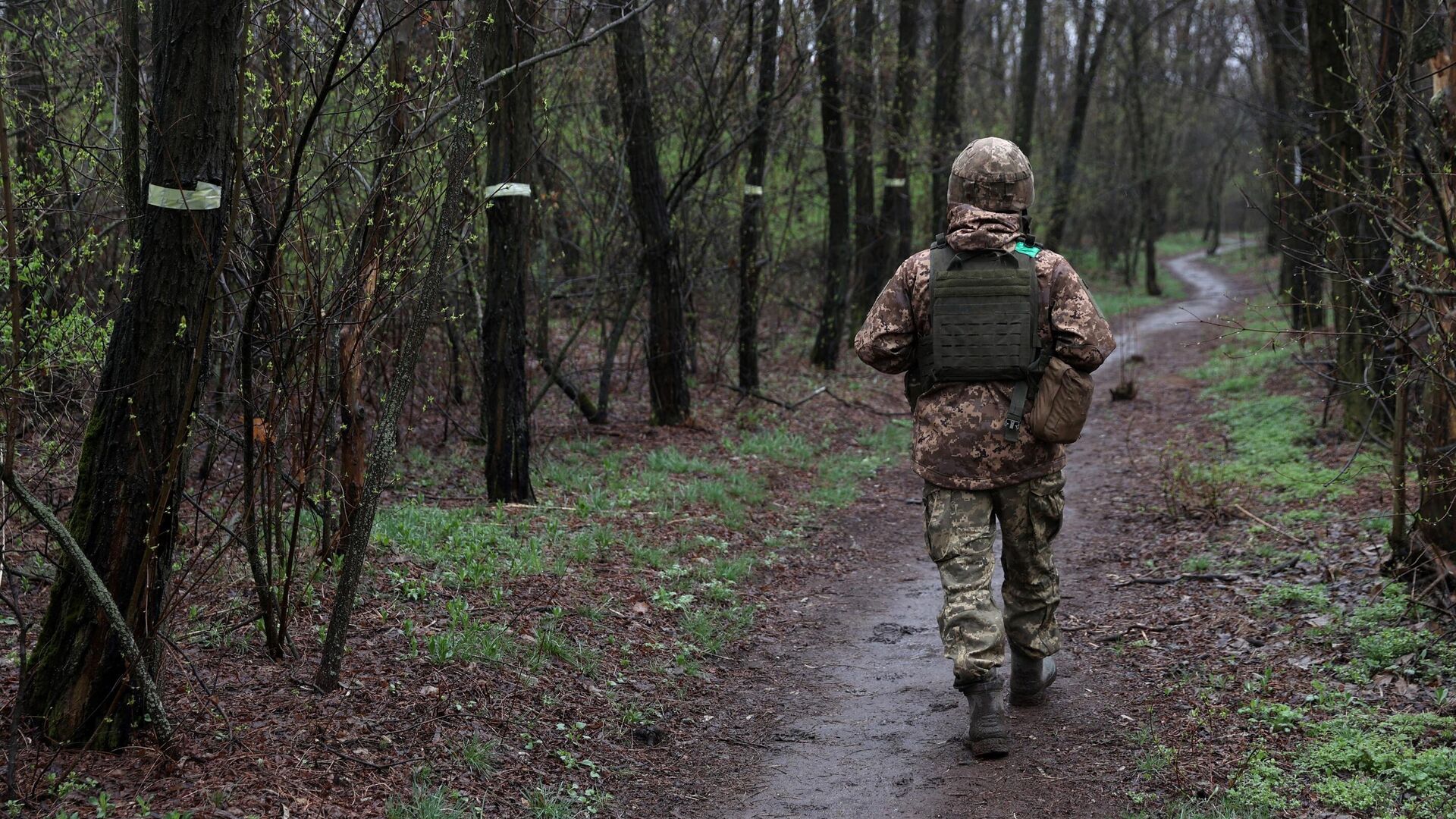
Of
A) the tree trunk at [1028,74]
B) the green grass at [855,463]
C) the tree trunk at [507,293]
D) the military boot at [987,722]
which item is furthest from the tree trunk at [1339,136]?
the tree trunk at [1028,74]

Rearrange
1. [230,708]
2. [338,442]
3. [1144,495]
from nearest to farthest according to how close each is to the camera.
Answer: [230,708], [338,442], [1144,495]

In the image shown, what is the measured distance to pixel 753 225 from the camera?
43.9ft

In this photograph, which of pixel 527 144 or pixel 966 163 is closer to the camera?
pixel 966 163

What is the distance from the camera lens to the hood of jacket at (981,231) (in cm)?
462

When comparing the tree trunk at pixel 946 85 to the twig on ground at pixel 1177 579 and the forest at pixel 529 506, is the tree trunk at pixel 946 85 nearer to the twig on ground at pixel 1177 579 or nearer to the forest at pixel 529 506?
the forest at pixel 529 506

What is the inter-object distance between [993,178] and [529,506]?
14.3 ft

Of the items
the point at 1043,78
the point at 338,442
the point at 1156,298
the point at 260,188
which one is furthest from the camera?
the point at 1043,78

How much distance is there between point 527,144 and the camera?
7.94 m

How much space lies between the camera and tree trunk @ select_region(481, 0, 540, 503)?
766cm

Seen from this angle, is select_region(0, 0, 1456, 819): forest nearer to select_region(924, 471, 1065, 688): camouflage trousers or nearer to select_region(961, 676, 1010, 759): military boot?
select_region(961, 676, 1010, 759): military boot

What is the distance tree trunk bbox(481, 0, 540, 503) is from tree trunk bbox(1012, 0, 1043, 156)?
17928 mm

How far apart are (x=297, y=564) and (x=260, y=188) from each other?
205cm

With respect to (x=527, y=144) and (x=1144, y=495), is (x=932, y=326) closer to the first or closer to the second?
(x=527, y=144)

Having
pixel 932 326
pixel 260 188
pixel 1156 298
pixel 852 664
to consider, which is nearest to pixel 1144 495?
pixel 852 664
